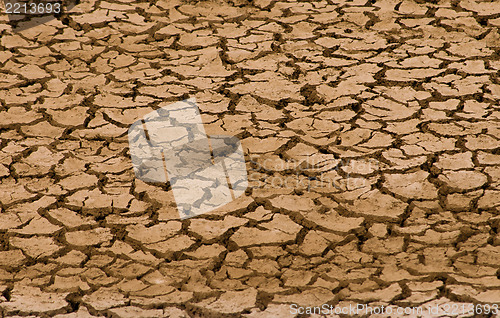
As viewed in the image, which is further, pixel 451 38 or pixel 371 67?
pixel 451 38

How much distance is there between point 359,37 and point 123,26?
1.88 meters

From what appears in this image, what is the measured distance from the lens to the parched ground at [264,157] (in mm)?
2584

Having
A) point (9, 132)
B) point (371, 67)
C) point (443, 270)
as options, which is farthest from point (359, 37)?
point (9, 132)

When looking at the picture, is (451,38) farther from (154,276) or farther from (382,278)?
(154,276)

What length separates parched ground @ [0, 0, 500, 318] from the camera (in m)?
2.58

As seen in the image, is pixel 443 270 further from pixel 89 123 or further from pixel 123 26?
pixel 123 26

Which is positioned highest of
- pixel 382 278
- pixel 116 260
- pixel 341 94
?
pixel 341 94

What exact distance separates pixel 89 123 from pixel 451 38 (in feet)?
8.94

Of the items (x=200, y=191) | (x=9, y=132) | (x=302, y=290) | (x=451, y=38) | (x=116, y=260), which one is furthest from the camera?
(x=451, y=38)

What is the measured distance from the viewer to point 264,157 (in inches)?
132

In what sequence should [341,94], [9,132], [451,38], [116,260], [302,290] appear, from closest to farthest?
[302,290], [116,260], [9,132], [341,94], [451,38]

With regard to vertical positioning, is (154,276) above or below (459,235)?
below

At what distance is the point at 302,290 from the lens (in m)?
2.55

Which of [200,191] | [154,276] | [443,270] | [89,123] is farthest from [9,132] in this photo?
[443,270]
